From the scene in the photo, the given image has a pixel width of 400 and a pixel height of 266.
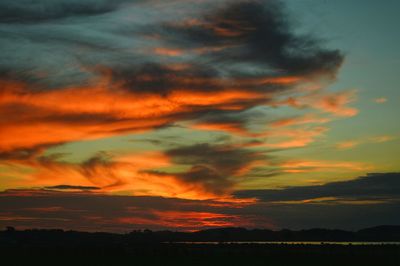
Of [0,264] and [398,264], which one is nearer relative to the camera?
[398,264]

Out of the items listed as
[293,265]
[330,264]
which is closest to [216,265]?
[293,265]

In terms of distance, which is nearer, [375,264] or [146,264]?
[375,264]

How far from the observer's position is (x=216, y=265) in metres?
66.0

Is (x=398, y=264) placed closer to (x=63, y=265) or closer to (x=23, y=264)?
(x=63, y=265)

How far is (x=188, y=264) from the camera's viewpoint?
224 feet

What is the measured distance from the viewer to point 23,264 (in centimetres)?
6819

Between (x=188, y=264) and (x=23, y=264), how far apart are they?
20.2 metres

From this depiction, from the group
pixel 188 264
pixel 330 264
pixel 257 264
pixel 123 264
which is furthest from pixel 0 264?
pixel 330 264

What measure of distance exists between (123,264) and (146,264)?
286 cm

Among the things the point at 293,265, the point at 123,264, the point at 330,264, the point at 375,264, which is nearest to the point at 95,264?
the point at 123,264

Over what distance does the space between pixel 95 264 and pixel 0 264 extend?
474 inches

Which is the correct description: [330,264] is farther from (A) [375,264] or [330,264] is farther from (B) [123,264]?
(B) [123,264]

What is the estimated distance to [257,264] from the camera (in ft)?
219

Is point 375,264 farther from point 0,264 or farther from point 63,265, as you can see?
point 0,264
